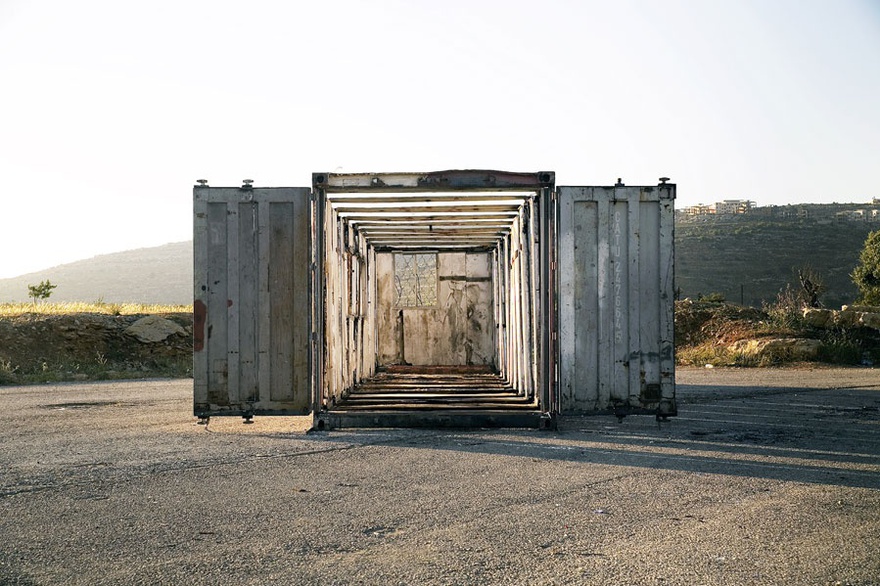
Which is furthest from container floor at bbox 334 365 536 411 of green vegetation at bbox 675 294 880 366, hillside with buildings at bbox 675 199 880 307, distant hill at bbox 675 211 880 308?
distant hill at bbox 675 211 880 308

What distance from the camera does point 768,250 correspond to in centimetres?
5406

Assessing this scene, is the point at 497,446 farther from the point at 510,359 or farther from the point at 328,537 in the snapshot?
the point at 510,359

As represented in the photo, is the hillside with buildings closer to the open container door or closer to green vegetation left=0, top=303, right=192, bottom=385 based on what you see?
green vegetation left=0, top=303, right=192, bottom=385

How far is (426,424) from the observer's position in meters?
9.29

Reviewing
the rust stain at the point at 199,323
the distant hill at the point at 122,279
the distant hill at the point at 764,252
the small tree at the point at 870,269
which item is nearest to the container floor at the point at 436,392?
the rust stain at the point at 199,323

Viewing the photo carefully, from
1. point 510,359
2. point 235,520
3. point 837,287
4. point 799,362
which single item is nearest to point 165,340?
point 510,359

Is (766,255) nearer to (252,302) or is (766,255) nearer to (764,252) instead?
(764,252)

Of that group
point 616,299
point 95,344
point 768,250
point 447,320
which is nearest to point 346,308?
point 616,299

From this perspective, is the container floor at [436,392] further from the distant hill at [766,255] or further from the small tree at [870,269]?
the distant hill at [766,255]

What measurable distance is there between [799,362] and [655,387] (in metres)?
11.5

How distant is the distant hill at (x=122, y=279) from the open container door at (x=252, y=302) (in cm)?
9322

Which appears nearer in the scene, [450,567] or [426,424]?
[450,567]

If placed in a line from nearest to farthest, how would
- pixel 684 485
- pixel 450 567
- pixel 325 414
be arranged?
pixel 450 567, pixel 684 485, pixel 325 414

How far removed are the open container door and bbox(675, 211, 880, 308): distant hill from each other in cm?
3971
